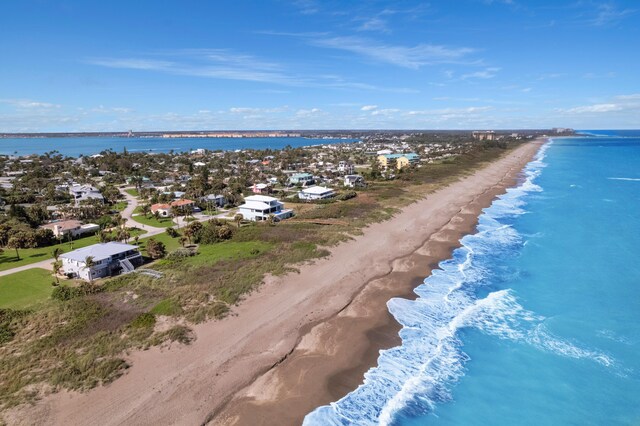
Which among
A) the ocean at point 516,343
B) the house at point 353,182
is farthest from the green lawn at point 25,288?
the house at point 353,182

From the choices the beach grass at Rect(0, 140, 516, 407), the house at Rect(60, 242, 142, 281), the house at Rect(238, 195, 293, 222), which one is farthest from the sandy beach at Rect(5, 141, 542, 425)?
the house at Rect(238, 195, 293, 222)

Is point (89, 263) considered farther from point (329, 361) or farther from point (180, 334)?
point (329, 361)

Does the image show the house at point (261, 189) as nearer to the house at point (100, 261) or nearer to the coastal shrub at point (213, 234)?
the coastal shrub at point (213, 234)

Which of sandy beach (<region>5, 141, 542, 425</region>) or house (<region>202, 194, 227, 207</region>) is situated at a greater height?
house (<region>202, 194, 227, 207</region>)

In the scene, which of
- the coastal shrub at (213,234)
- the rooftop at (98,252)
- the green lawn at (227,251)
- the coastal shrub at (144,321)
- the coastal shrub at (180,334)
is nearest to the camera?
the coastal shrub at (180,334)

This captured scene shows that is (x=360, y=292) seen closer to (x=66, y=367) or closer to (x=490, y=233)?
(x=66, y=367)

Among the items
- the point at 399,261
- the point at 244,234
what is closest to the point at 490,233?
the point at 399,261

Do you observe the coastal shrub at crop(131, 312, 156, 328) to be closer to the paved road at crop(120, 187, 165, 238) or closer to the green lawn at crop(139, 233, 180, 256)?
the green lawn at crop(139, 233, 180, 256)
